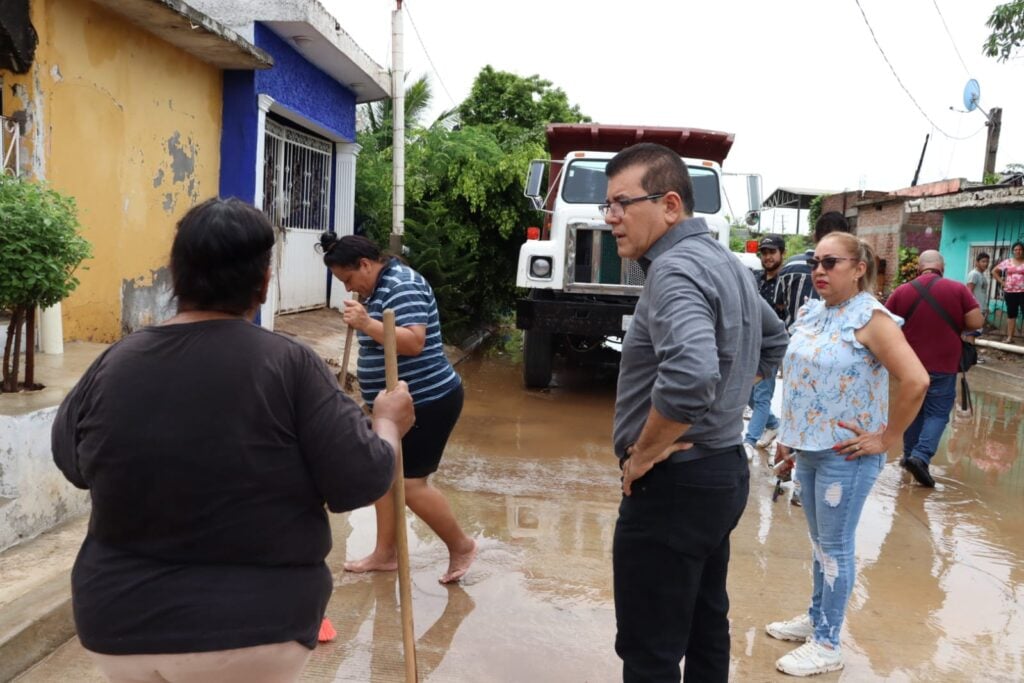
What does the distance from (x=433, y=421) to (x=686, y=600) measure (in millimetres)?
1649

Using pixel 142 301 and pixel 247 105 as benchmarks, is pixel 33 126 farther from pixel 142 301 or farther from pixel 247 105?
pixel 247 105

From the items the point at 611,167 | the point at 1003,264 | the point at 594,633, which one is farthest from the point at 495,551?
the point at 1003,264

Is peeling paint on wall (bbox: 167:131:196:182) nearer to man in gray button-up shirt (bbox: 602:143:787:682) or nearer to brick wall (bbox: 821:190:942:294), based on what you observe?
man in gray button-up shirt (bbox: 602:143:787:682)

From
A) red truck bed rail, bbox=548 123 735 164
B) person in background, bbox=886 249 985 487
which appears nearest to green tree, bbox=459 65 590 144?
red truck bed rail, bbox=548 123 735 164

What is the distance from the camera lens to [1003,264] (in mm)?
14492

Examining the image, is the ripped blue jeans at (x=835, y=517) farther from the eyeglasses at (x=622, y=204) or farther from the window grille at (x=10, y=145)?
the window grille at (x=10, y=145)

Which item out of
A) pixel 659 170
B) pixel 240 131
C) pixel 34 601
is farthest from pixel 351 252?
pixel 240 131

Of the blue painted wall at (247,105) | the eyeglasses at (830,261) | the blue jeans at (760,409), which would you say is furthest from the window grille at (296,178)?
the eyeglasses at (830,261)

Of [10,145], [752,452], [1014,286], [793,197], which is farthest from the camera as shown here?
[793,197]

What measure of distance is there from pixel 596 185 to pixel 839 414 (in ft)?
20.9

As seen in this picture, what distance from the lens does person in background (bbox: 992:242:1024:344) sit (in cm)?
1394

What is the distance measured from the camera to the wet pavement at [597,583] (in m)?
3.39

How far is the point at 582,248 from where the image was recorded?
29.7 feet

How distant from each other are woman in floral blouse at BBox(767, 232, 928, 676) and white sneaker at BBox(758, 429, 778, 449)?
3.68 meters
